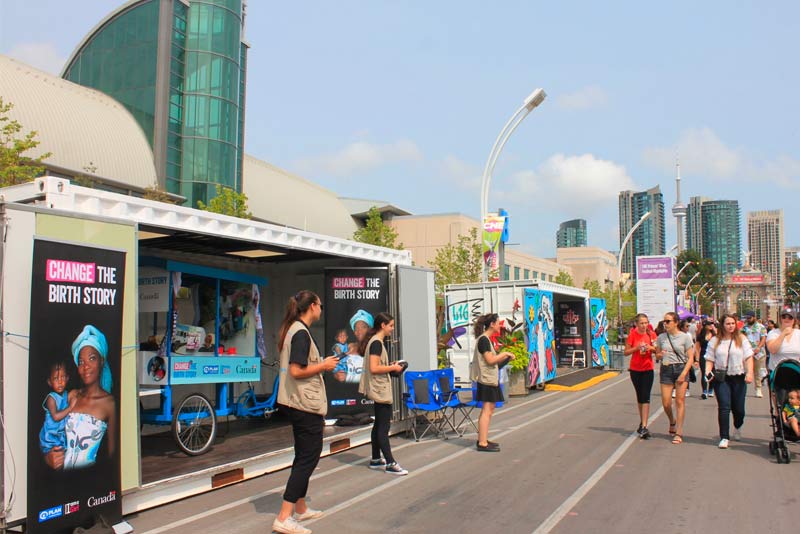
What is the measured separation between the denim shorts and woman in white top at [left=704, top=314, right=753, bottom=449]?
1.45 ft

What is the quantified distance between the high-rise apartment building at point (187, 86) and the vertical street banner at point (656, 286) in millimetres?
26957

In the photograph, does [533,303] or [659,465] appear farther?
[533,303]

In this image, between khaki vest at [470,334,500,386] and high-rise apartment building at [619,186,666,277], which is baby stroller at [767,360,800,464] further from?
high-rise apartment building at [619,186,666,277]

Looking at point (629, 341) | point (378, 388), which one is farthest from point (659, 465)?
point (378, 388)

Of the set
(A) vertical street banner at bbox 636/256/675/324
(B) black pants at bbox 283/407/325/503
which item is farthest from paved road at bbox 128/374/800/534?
(A) vertical street banner at bbox 636/256/675/324

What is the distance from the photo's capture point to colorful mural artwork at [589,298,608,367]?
24.5 meters

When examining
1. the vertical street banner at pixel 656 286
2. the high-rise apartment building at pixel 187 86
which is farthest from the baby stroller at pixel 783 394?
the high-rise apartment building at pixel 187 86

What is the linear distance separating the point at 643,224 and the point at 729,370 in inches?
7179

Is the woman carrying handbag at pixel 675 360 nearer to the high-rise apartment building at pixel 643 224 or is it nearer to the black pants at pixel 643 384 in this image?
the black pants at pixel 643 384

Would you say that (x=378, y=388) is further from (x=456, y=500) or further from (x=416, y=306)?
(x=416, y=306)

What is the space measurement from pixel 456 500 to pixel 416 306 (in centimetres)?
448

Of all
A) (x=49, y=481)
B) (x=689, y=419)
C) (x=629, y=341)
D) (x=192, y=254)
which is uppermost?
(x=192, y=254)

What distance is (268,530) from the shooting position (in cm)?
555

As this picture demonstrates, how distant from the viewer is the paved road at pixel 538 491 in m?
5.63
